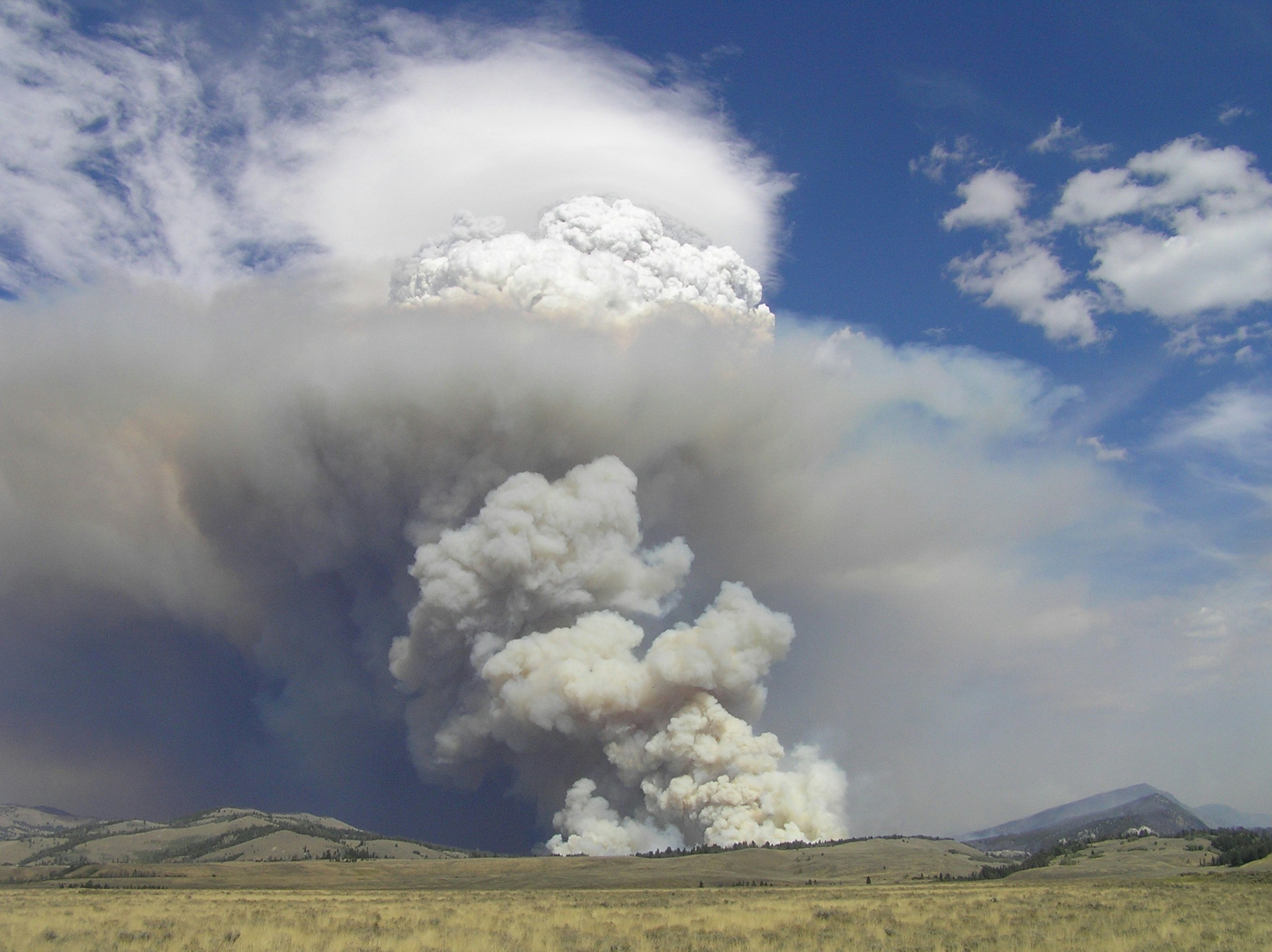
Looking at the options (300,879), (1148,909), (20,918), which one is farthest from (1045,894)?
(300,879)

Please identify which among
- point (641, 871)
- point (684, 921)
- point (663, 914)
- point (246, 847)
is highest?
point (246, 847)

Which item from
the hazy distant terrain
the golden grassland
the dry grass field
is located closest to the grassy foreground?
the dry grass field

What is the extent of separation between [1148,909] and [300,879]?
214 ft

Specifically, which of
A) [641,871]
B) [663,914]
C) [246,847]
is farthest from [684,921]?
[246,847]

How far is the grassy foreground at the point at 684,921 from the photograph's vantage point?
986 inches

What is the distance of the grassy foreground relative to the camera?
25047 mm

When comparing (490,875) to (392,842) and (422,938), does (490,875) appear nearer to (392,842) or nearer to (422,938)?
(422,938)

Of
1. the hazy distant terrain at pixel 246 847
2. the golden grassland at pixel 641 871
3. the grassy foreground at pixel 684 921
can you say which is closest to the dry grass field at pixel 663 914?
the grassy foreground at pixel 684 921

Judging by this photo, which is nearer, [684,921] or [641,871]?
[684,921]

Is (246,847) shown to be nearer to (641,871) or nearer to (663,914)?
(641,871)

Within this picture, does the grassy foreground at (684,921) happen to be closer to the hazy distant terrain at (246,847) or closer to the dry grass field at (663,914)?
the dry grass field at (663,914)

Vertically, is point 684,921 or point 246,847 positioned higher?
point 246,847

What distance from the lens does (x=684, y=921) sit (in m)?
32.0

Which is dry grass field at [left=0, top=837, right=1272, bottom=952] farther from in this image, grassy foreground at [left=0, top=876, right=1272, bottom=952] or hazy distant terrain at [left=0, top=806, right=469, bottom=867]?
A: hazy distant terrain at [left=0, top=806, right=469, bottom=867]
